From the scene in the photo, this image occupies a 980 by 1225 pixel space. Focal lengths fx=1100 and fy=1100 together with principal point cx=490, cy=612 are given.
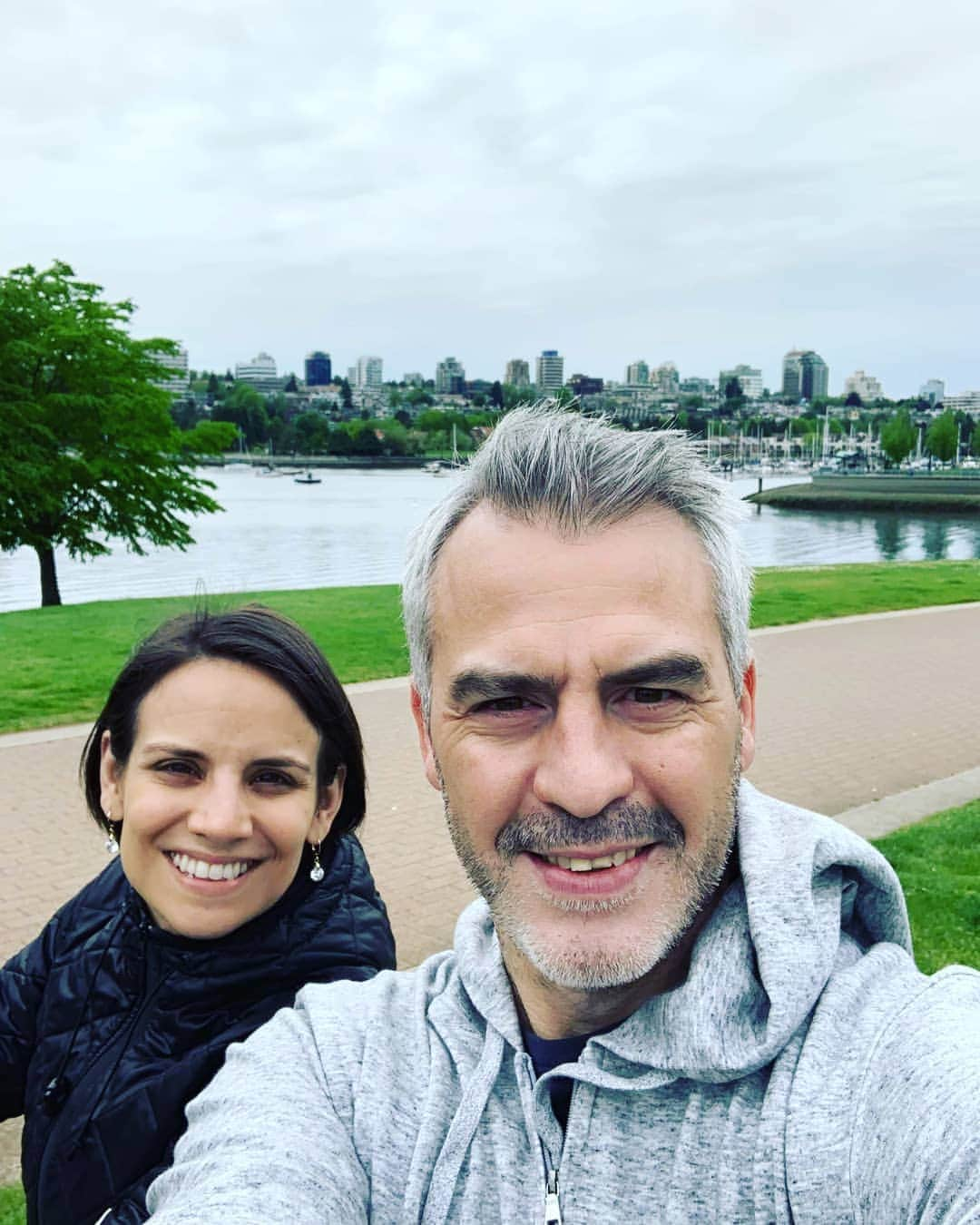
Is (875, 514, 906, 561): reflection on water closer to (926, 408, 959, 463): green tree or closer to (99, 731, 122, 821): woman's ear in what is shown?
(99, 731, 122, 821): woman's ear

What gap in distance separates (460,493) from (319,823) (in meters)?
0.98

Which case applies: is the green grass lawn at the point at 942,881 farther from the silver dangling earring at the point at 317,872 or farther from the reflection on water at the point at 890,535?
the reflection on water at the point at 890,535

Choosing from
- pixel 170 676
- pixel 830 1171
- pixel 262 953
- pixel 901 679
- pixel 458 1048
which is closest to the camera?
pixel 830 1171

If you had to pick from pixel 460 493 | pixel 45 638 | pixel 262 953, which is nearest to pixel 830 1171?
pixel 460 493

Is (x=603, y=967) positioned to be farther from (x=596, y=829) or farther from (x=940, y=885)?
(x=940, y=885)

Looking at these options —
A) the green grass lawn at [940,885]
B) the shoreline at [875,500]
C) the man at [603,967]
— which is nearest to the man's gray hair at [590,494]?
the man at [603,967]

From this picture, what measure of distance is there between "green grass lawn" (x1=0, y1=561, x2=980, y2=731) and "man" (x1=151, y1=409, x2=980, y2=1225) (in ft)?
19.5

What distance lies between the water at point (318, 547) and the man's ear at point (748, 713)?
257mm

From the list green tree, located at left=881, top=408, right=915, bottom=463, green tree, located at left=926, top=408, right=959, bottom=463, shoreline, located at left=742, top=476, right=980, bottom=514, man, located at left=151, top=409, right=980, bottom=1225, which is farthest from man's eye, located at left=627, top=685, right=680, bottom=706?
green tree, located at left=926, top=408, right=959, bottom=463

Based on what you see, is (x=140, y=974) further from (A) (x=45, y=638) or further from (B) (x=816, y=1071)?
(A) (x=45, y=638)

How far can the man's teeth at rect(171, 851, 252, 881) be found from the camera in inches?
89.4

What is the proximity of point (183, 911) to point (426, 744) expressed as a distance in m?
0.74

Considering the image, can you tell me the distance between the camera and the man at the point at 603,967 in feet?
4.42

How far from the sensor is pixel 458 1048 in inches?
64.1
